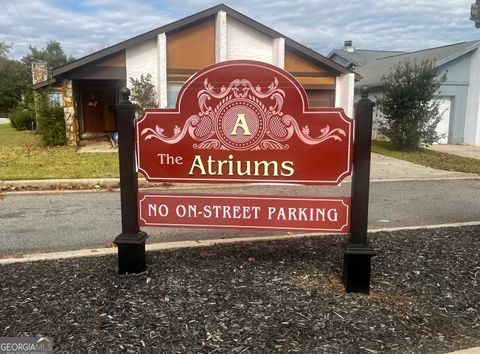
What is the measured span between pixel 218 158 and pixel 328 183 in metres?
0.99

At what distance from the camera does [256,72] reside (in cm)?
374

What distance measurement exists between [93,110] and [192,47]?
27.7ft

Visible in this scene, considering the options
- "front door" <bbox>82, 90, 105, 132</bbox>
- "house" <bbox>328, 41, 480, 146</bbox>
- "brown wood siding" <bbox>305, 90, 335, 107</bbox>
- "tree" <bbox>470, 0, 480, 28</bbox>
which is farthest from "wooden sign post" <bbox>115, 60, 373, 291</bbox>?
"front door" <bbox>82, 90, 105, 132</bbox>

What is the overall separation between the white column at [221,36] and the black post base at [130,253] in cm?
1291

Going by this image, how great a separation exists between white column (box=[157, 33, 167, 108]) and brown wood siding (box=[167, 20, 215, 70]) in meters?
0.27

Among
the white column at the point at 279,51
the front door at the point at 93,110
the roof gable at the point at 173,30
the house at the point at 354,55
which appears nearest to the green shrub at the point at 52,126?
the roof gable at the point at 173,30

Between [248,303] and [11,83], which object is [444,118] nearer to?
[248,303]

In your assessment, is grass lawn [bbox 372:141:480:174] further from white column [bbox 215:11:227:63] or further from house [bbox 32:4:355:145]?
white column [bbox 215:11:227:63]

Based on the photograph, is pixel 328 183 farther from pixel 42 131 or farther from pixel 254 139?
pixel 42 131

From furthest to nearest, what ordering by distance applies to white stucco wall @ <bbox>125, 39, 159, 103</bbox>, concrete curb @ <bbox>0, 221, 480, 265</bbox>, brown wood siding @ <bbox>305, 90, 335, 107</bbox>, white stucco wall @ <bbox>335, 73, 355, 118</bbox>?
brown wood siding @ <bbox>305, 90, 335, 107</bbox>, white stucco wall @ <bbox>335, 73, 355, 118</bbox>, white stucco wall @ <bbox>125, 39, 159, 103</bbox>, concrete curb @ <bbox>0, 221, 480, 265</bbox>

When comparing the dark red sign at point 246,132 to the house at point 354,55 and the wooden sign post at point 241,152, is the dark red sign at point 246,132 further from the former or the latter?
the house at point 354,55

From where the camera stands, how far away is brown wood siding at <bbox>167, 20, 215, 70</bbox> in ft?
52.7

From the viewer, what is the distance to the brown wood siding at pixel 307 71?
17344 mm

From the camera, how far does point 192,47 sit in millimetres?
16234
